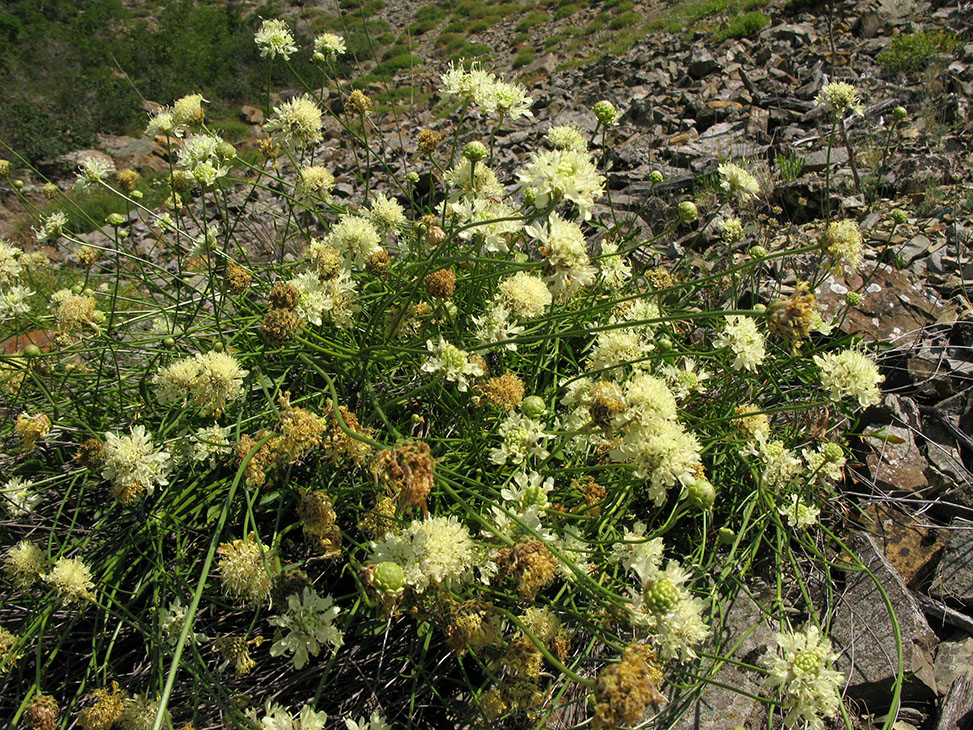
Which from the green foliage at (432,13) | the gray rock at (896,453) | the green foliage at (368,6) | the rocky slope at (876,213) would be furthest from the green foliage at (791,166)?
the green foliage at (368,6)

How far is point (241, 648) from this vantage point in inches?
75.3

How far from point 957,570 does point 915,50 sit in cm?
702

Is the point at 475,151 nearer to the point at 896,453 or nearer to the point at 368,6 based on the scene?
the point at 896,453

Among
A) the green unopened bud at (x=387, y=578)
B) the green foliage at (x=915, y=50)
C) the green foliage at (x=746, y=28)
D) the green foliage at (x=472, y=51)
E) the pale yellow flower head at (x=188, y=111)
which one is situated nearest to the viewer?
the green unopened bud at (x=387, y=578)

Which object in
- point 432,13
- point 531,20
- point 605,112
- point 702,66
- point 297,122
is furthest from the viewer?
point 432,13

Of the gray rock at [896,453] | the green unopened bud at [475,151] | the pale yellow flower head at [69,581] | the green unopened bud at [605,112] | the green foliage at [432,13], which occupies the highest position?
the green foliage at [432,13]

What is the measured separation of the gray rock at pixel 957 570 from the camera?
2.46 metres

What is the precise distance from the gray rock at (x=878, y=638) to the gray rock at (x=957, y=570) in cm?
17

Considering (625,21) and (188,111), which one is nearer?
(188,111)

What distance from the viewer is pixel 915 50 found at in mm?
6711

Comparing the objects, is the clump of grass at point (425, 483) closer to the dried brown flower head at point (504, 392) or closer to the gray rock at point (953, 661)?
the dried brown flower head at point (504, 392)

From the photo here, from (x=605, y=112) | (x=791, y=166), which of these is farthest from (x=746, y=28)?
(x=605, y=112)

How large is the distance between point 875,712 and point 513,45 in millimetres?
28409

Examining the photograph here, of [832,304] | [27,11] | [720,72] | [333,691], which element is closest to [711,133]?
[720,72]
